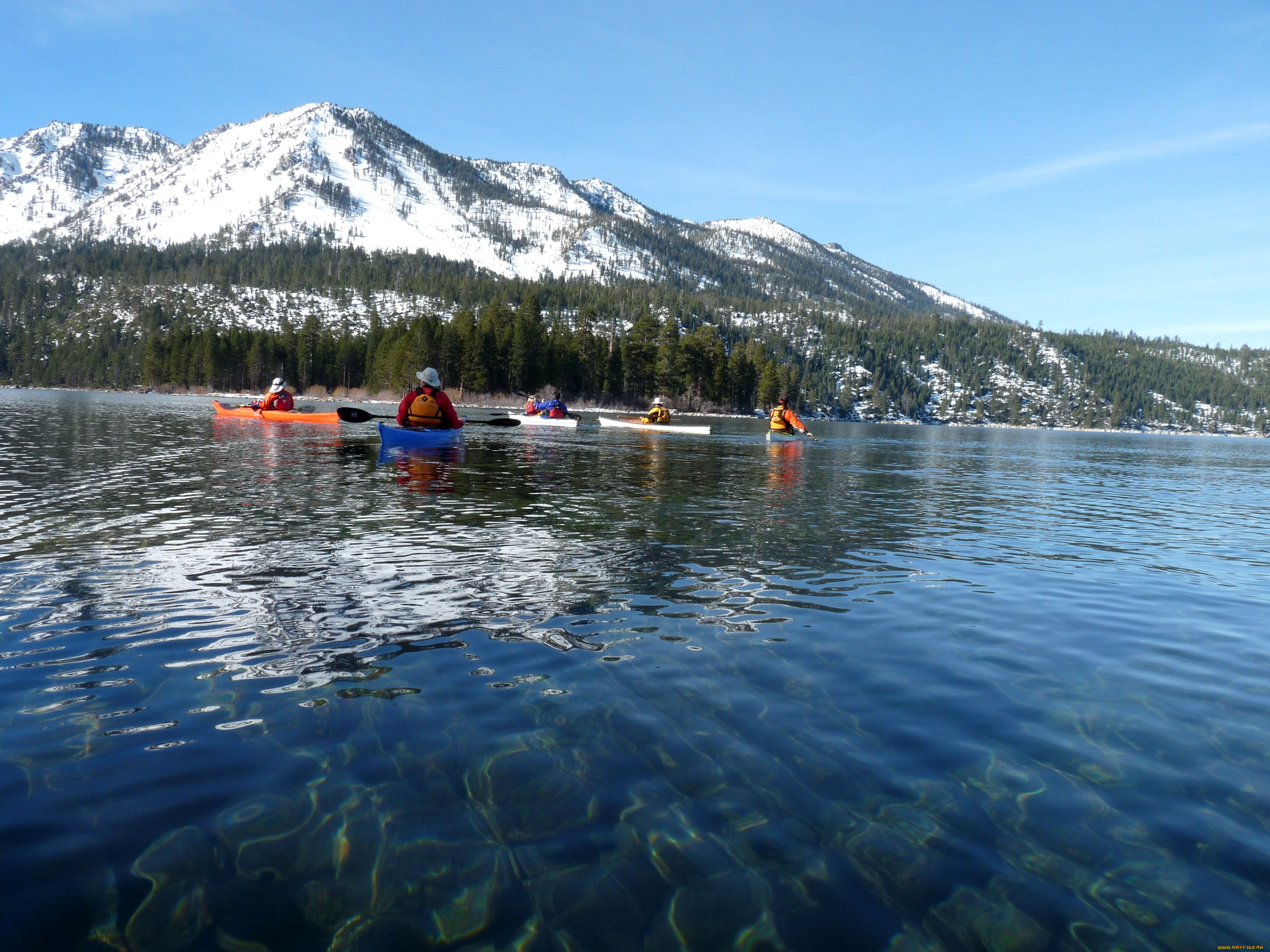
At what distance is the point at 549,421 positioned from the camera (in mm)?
53031

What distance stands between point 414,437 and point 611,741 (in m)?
26.8

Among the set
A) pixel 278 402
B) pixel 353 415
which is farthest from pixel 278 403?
pixel 353 415

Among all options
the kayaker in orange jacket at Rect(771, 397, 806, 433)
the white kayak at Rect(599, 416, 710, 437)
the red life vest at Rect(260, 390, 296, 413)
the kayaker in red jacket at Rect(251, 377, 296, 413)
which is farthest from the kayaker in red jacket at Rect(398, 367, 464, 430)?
the white kayak at Rect(599, 416, 710, 437)

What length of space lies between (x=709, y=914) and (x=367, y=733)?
127 inches

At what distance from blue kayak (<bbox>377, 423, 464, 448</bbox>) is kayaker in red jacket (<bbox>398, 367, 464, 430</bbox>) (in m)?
0.30

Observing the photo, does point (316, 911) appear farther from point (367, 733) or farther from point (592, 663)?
point (592, 663)

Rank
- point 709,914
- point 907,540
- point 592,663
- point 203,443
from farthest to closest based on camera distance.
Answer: point 203,443, point 907,540, point 592,663, point 709,914

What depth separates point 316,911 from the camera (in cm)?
388

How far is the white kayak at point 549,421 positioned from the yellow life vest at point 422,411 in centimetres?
2093

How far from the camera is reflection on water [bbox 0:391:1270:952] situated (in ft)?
13.1

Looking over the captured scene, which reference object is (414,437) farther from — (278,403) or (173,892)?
(173,892)


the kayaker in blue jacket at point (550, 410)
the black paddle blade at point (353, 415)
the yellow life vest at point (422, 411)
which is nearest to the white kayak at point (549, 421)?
the kayaker in blue jacket at point (550, 410)

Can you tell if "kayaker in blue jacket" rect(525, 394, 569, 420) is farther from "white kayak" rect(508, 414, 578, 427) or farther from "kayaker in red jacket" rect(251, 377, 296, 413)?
"kayaker in red jacket" rect(251, 377, 296, 413)

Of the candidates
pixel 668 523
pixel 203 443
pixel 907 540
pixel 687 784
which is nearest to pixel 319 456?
pixel 203 443
